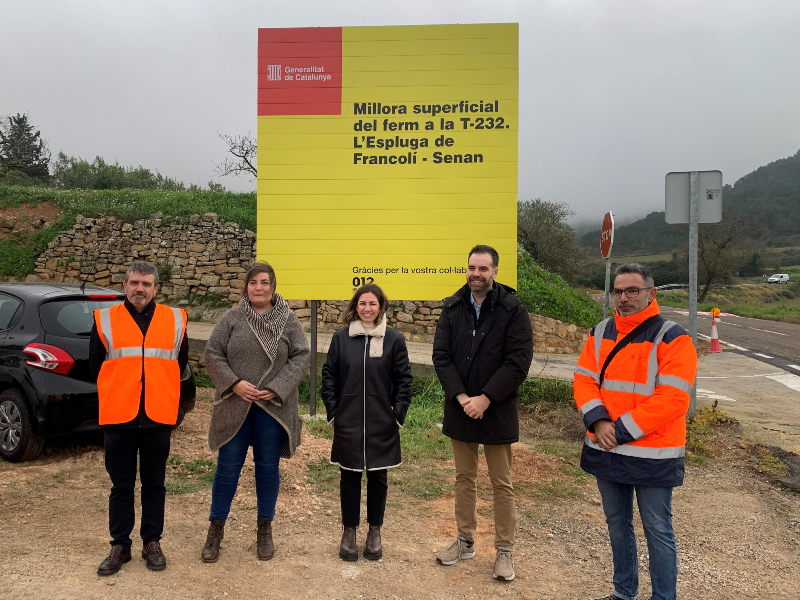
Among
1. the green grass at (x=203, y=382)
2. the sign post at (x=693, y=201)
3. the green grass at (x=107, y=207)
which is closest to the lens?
the sign post at (x=693, y=201)

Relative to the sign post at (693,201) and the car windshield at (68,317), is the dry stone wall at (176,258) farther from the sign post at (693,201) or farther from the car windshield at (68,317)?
the car windshield at (68,317)

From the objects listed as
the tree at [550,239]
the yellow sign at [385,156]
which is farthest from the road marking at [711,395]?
the tree at [550,239]

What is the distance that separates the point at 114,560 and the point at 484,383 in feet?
7.47

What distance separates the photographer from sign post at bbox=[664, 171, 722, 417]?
22.5 ft

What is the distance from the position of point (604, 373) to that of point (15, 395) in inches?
187

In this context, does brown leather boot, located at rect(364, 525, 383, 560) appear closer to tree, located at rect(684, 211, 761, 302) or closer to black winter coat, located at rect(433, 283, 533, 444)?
black winter coat, located at rect(433, 283, 533, 444)

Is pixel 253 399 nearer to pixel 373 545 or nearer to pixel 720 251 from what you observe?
pixel 373 545

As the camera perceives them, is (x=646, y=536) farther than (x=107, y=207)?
No

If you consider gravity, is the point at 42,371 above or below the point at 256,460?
above

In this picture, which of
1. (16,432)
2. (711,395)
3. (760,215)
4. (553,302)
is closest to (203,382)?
(16,432)

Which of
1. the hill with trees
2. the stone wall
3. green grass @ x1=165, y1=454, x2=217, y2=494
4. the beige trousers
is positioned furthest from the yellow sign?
the hill with trees

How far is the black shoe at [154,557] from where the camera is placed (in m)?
3.39

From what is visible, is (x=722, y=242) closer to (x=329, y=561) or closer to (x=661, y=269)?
(x=661, y=269)

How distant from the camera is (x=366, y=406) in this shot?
362cm
